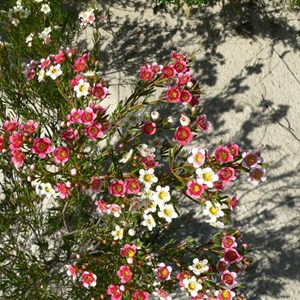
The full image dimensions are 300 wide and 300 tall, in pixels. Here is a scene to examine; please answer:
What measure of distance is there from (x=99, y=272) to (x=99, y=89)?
1.20 metres

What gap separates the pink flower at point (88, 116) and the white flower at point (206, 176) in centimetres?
63

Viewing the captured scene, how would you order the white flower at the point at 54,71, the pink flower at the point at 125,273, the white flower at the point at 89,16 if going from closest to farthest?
the pink flower at the point at 125,273
the white flower at the point at 54,71
the white flower at the point at 89,16

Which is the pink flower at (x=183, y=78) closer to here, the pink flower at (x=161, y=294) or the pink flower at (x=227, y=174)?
the pink flower at (x=227, y=174)

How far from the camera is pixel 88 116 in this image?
232cm

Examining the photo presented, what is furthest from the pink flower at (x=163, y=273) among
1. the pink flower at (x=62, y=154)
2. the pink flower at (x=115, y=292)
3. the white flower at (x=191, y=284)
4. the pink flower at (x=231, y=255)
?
the pink flower at (x=62, y=154)

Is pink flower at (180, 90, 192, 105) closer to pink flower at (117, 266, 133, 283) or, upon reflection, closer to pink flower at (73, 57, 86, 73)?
pink flower at (73, 57, 86, 73)

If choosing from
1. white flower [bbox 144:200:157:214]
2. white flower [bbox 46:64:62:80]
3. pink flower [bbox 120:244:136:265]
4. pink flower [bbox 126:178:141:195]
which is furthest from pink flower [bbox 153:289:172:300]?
white flower [bbox 46:64:62:80]

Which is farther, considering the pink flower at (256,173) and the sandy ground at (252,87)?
the sandy ground at (252,87)

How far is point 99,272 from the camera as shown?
2.78 meters

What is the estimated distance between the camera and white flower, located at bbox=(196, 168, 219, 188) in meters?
2.20

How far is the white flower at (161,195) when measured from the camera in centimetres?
236

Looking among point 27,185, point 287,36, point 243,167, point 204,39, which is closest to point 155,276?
point 243,167

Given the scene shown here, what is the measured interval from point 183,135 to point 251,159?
0.39 metres

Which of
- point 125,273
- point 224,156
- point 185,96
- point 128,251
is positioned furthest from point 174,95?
point 125,273
